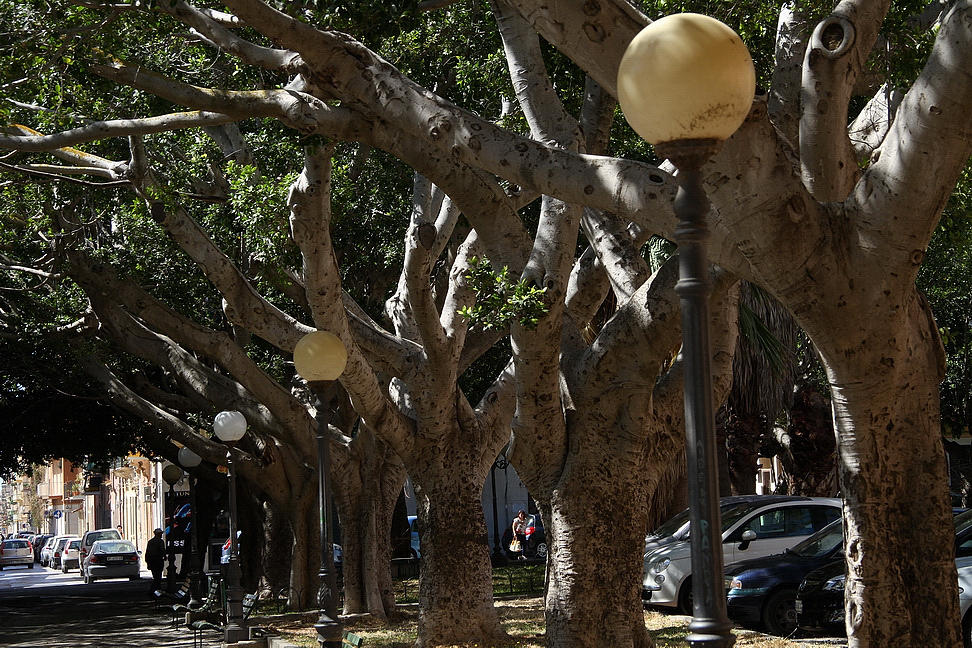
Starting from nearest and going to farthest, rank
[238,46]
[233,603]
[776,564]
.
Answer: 1. [238,46]
2. [776,564]
3. [233,603]

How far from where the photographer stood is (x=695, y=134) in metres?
4.12

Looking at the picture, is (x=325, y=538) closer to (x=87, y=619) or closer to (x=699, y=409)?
(x=699, y=409)

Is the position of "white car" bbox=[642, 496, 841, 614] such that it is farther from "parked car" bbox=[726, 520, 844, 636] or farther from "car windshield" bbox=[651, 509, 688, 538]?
"parked car" bbox=[726, 520, 844, 636]

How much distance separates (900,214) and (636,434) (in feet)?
Result: 11.7

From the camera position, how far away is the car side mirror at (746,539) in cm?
1431

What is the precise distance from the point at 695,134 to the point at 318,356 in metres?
5.93

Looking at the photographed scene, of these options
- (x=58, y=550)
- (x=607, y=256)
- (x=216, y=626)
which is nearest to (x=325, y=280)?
(x=607, y=256)

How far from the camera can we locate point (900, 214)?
547cm

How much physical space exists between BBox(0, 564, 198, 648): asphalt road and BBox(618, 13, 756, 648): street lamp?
1202cm

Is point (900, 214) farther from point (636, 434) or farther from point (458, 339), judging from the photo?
point (458, 339)

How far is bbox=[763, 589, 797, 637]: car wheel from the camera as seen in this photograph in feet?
40.6

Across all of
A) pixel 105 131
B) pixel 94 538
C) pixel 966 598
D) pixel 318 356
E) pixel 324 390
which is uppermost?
pixel 105 131

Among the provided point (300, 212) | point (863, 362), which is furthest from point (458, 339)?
point (863, 362)

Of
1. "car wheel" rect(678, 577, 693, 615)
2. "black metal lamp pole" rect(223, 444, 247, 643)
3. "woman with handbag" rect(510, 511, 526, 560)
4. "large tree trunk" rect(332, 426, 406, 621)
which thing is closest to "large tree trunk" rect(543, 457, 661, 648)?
"car wheel" rect(678, 577, 693, 615)
